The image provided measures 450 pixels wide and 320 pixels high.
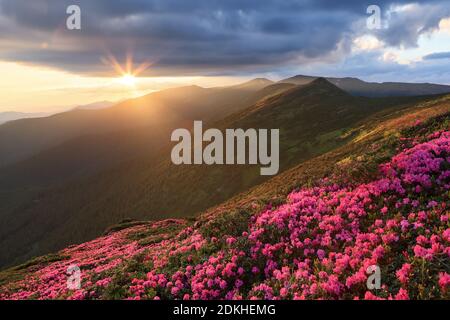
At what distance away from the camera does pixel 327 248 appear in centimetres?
1271

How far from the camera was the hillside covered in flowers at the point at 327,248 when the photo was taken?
33.5 feet

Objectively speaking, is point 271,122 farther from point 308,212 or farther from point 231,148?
point 308,212

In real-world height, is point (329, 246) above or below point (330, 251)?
above

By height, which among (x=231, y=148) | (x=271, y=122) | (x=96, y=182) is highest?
(x=271, y=122)

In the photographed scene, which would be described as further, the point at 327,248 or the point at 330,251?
the point at 327,248

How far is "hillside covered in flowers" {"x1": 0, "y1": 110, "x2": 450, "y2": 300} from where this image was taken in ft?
33.5

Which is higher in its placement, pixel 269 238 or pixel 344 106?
pixel 344 106

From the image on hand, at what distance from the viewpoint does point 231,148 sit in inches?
4934

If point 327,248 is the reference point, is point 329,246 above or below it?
above
